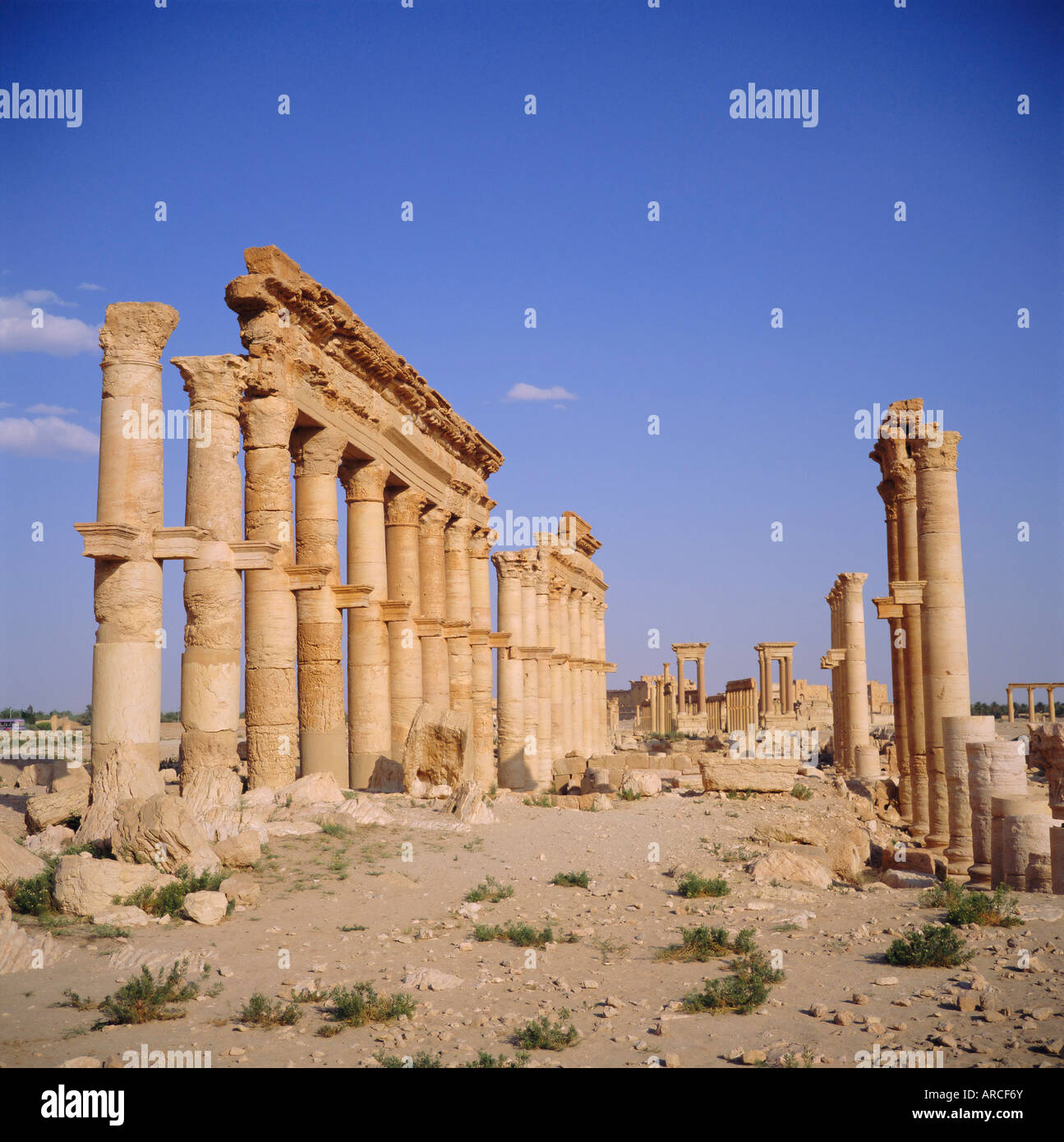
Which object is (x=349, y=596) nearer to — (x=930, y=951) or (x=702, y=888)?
(x=702, y=888)

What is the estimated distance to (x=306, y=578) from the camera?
18375 mm

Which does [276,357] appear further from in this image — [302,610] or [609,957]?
[609,957]

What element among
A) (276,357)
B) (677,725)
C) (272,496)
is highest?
(276,357)

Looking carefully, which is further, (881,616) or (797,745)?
(797,745)

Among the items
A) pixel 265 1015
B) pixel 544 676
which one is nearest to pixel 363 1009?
pixel 265 1015

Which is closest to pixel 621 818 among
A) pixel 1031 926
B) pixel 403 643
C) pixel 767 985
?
pixel 403 643

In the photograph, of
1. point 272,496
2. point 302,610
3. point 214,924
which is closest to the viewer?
point 214,924

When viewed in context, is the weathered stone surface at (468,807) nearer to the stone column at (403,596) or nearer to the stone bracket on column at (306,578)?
the stone bracket on column at (306,578)

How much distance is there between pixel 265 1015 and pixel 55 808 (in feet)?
24.8

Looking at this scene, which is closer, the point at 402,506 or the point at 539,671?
the point at 402,506

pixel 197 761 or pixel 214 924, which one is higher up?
pixel 197 761

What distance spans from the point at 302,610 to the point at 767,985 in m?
13.8

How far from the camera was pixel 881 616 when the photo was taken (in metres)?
23.4

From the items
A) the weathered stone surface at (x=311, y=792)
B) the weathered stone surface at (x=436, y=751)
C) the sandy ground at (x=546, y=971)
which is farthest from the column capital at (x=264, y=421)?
the sandy ground at (x=546, y=971)
